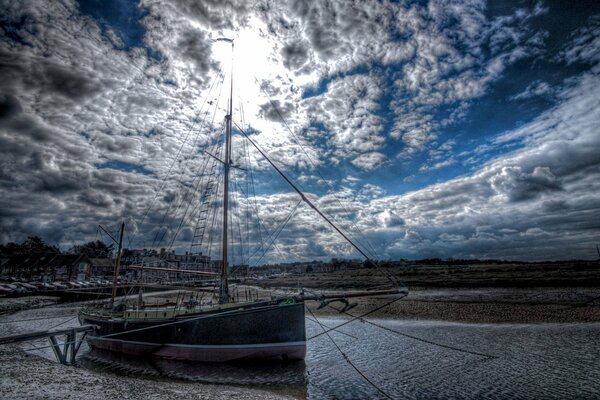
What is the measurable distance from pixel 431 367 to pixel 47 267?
86964 mm

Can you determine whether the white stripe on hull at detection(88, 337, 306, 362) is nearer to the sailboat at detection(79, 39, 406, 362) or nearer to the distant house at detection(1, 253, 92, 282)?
the sailboat at detection(79, 39, 406, 362)

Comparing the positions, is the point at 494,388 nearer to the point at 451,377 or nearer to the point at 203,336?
the point at 451,377

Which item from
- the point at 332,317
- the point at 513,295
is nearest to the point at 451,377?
the point at 332,317

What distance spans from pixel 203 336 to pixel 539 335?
20.6 m

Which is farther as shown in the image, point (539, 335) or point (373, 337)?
point (373, 337)

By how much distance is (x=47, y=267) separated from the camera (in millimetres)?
71312

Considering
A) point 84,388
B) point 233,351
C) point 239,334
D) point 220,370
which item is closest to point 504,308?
point 239,334

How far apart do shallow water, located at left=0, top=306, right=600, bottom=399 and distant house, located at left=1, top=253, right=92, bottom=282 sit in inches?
2550

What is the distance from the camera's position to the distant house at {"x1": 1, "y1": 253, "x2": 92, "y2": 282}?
237 ft

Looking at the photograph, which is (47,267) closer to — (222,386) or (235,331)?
(235,331)

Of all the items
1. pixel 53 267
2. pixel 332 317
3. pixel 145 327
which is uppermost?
pixel 53 267

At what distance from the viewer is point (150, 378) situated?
47.1 ft

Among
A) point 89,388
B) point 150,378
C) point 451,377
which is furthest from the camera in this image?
point 150,378

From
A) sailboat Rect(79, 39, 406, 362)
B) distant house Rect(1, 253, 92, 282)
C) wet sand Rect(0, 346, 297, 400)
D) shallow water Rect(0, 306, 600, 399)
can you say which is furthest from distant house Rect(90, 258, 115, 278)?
wet sand Rect(0, 346, 297, 400)
